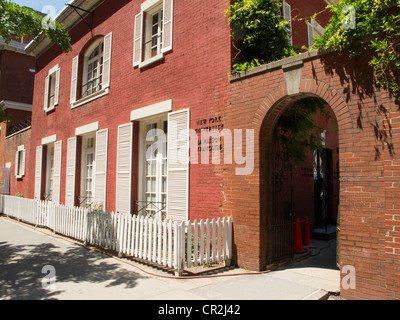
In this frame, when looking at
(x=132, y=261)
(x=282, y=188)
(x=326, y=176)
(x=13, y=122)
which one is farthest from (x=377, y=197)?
(x=13, y=122)

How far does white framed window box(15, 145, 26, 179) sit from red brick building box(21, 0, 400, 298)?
6.19 metres

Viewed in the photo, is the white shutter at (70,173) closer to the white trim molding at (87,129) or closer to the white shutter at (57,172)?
the white trim molding at (87,129)

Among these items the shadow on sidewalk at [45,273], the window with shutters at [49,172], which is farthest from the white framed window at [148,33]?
the window with shutters at [49,172]

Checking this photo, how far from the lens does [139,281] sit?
17.5ft

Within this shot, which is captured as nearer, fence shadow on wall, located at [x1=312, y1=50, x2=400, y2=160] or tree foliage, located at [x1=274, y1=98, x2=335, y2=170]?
fence shadow on wall, located at [x1=312, y1=50, x2=400, y2=160]

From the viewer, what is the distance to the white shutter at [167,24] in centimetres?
822

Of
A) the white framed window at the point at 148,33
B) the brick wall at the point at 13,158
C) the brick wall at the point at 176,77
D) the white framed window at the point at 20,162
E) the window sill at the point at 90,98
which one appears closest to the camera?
the brick wall at the point at 176,77

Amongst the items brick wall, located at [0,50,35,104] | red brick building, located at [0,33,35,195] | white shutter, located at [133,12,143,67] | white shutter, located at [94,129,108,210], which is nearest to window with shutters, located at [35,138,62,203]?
red brick building, located at [0,33,35,195]

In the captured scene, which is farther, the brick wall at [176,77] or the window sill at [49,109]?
the window sill at [49,109]

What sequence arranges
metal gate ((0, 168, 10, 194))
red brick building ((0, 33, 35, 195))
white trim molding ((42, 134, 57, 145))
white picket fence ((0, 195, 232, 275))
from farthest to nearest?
metal gate ((0, 168, 10, 194)), red brick building ((0, 33, 35, 195)), white trim molding ((42, 134, 57, 145)), white picket fence ((0, 195, 232, 275))

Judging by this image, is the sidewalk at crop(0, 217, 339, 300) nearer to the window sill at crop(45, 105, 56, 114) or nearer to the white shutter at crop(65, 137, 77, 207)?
the white shutter at crop(65, 137, 77, 207)

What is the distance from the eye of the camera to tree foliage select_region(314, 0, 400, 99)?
421 centimetres

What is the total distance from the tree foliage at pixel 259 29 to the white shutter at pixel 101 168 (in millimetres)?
5725

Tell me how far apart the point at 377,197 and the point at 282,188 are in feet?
8.02
